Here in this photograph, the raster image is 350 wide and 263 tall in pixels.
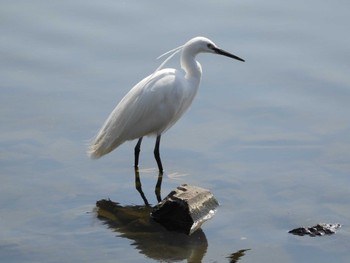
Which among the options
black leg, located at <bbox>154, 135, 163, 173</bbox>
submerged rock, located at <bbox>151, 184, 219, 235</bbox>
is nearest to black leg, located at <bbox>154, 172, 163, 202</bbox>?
black leg, located at <bbox>154, 135, 163, 173</bbox>

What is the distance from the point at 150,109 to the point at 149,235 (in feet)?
5.77

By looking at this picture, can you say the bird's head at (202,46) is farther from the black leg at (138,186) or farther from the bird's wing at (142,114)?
the black leg at (138,186)

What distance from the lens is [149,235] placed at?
7.21 metres

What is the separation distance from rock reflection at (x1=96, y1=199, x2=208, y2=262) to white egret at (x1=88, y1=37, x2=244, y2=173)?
0.87 m

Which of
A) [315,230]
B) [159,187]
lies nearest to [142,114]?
[159,187]

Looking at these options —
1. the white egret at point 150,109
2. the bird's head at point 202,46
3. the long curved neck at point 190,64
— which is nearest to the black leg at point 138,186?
the white egret at point 150,109

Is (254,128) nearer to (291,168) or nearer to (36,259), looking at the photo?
(291,168)

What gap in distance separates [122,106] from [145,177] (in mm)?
674

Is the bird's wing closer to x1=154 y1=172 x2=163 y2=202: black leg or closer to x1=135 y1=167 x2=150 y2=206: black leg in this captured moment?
x1=135 y1=167 x2=150 y2=206: black leg

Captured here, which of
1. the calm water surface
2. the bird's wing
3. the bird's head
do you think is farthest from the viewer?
the bird's head

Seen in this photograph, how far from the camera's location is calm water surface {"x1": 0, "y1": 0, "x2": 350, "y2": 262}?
717cm

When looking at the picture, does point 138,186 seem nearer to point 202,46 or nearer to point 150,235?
point 150,235

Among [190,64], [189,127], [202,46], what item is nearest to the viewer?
[202,46]

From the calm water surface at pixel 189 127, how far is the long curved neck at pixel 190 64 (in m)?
0.57
